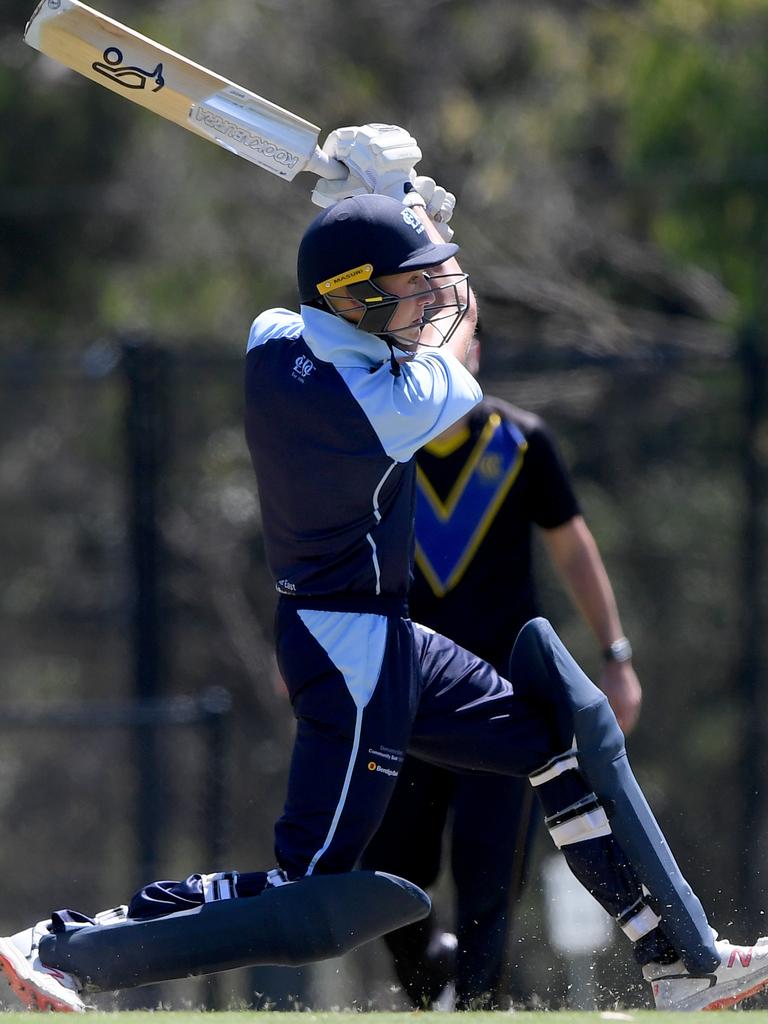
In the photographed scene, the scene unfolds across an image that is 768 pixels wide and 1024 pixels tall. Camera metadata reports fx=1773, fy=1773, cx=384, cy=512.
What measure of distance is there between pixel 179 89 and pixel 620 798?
1947 millimetres

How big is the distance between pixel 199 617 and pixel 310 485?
4541 millimetres

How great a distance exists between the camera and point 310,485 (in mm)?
3773

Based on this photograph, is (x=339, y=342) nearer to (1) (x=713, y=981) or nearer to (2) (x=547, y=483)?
(2) (x=547, y=483)

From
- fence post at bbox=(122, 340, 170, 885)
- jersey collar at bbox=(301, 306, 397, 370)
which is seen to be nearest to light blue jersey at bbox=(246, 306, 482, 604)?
jersey collar at bbox=(301, 306, 397, 370)

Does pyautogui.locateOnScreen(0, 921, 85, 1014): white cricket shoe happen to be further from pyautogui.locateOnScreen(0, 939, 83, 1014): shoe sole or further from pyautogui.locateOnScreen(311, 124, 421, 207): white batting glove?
pyautogui.locateOnScreen(311, 124, 421, 207): white batting glove

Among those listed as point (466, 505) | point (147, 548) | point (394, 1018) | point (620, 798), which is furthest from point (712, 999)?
point (147, 548)

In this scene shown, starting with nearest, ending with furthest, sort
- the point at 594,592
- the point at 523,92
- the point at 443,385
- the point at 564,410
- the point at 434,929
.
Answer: the point at 443,385, the point at 434,929, the point at 594,592, the point at 564,410, the point at 523,92

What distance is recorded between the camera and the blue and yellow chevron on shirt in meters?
5.00

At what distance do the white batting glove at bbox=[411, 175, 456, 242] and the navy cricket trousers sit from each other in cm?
97

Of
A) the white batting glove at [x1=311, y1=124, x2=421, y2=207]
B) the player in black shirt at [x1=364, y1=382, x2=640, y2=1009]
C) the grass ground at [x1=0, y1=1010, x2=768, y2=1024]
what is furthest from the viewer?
the player in black shirt at [x1=364, y1=382, x2=640, y2=1009]

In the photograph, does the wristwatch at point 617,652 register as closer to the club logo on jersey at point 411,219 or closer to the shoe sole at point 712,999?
the shoe sole at point 712,999

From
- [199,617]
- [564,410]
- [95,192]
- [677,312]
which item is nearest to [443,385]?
[564,410]

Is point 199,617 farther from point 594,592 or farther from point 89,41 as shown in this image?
point 89,41

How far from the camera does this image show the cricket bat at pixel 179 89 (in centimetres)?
412
